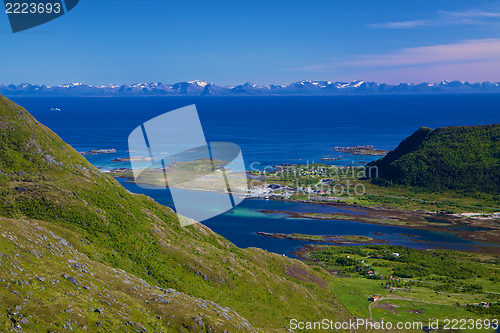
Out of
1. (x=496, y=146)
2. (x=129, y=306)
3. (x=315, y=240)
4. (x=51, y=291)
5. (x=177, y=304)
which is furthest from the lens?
(x=496, y=146)

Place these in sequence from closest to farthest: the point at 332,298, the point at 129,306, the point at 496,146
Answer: the point at 129,306
the point at 332,298
the point at 496,146

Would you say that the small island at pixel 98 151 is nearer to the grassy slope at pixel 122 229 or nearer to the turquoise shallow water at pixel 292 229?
the turquoise shallow water at pixel 292 229

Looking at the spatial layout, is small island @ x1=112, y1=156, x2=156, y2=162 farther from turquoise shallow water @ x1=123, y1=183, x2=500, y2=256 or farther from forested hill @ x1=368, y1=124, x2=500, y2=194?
forested hill @ x1=368, y1=124, x2=500, y2=194

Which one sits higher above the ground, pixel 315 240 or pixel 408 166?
pixel 408 166

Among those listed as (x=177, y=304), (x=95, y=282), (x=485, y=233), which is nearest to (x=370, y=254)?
(x=485, y=233)

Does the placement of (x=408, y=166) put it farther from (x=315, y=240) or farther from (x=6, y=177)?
(x=6, y=177)

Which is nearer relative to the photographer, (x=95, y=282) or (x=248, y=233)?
(x=95, y=282)
